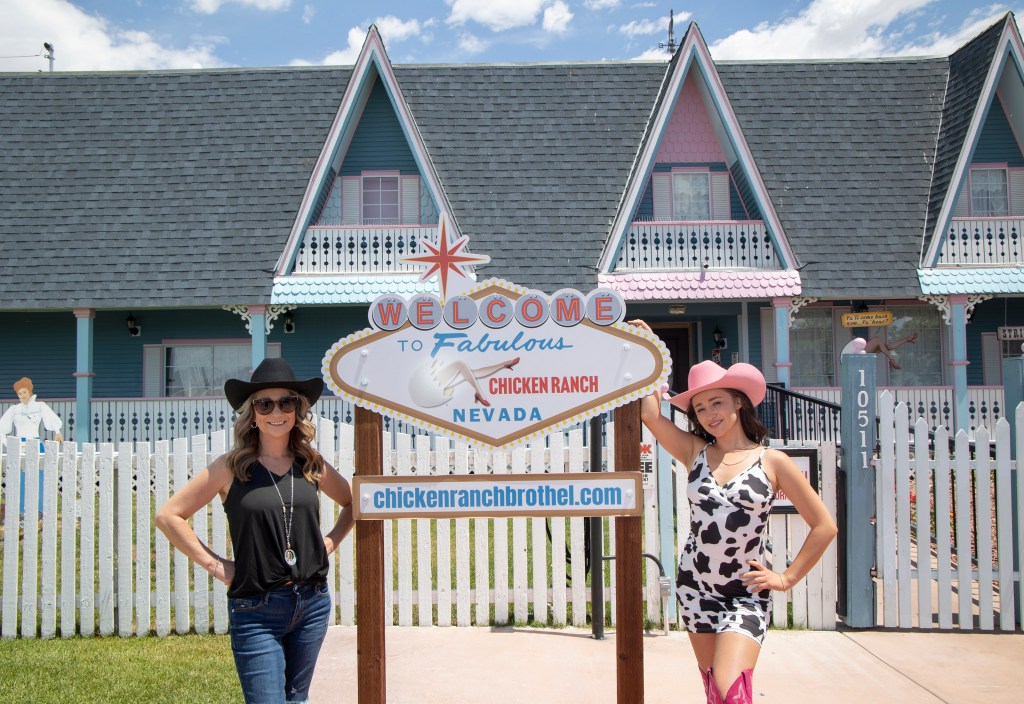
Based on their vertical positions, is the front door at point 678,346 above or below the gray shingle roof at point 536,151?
below

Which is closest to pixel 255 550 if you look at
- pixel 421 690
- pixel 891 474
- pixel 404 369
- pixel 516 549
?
pixel 404 369

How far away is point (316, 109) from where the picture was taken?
15.4 metres

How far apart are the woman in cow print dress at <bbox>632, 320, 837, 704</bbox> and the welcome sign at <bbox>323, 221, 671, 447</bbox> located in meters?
0.51

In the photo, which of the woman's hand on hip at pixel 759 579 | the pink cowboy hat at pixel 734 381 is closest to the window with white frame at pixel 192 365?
the pink cowboy hat at pixel 734 381

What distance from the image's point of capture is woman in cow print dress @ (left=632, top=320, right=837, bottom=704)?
3129mm

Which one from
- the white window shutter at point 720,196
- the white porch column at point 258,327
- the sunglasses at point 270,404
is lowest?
the sunglasses at point 270,404

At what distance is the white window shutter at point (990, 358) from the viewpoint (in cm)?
1525

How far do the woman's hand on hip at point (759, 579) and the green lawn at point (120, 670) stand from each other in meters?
2.93

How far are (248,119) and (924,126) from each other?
41.9ft

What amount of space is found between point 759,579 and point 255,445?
2.08 m

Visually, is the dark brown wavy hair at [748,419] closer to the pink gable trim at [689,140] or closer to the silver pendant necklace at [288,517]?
the silver pendant necklace at [288,517]

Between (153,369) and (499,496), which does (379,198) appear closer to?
(153,369)

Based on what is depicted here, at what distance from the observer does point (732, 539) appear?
3.18m

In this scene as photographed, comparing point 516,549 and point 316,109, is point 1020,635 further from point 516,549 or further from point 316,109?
point 316,109
